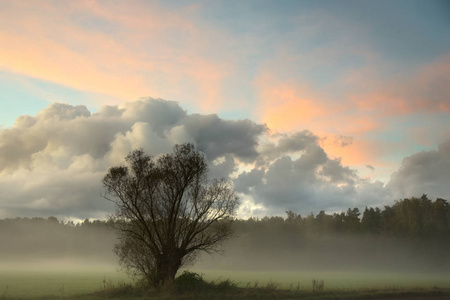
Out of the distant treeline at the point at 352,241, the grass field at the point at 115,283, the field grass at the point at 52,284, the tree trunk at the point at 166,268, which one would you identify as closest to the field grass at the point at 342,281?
the grass field at the point at 115,283

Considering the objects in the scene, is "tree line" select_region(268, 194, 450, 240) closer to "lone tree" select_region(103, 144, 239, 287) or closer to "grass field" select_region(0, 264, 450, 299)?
"grass field" select_region(0, 264, 450, 299)

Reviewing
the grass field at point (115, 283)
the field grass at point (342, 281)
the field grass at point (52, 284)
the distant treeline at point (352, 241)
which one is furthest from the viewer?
the distant treeline at point (352, 241)

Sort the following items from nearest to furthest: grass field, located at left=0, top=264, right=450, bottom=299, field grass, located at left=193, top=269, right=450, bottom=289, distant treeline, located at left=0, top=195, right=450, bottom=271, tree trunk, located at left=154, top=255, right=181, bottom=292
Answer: tree trunk, located at left=154, top=255, right=181, bottom=292, grass field, located at left=0, top=264, right=450, bottom=299, field grass, located at left=193, top=269, right=450, bottom=289, distant treeline, located at left=0, top=195, right=450, bottom=271

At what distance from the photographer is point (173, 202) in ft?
122

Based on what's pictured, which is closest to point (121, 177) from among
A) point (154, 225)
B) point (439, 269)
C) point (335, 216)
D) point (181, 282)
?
point (154, 225)

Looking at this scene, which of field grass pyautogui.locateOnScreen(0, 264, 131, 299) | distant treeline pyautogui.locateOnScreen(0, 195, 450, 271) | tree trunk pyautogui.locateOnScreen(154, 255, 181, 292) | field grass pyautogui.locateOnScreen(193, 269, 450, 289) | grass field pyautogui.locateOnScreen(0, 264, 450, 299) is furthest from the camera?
distant treeline pyautogui.locateOnScreen(0, 195, 450, 271)

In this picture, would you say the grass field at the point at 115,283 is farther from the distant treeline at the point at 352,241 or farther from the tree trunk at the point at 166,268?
the distant treeline at the point at 352,241

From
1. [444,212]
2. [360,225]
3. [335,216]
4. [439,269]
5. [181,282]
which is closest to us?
[181,282]

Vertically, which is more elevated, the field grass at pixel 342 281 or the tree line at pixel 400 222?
the tree line at pixel 400 222

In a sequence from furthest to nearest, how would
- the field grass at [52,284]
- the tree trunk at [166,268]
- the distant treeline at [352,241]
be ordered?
1. the distant treeline at [352,241]
2. the field grass at [52,284]
3. the tree trunk at [166,268]

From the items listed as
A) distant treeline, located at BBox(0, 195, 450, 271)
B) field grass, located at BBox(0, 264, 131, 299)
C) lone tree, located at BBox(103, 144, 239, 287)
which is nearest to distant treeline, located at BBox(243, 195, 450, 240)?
distant treeline, located at BBox(0, 195, 450, 271)

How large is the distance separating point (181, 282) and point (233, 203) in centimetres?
894

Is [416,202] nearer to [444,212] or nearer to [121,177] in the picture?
[444,212]

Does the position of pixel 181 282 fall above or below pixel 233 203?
below
